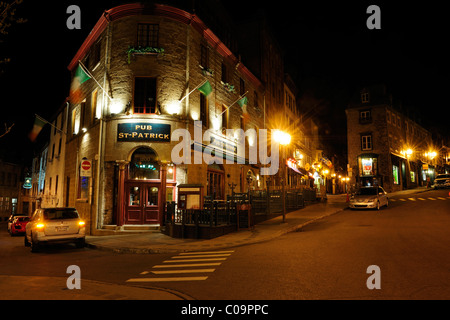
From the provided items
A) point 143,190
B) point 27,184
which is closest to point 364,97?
point 143,190

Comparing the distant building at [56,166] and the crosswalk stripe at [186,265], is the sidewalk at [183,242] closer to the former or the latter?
the crosswalk stripe at [186,265]

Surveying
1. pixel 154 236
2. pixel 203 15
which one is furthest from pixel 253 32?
pixel 154 236

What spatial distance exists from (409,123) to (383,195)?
3483 cm

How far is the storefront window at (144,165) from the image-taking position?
17.6 m

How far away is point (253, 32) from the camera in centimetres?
3130

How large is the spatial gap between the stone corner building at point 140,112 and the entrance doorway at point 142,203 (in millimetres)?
52

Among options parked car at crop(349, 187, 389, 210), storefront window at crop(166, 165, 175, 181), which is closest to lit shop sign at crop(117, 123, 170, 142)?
storefront window at crop(166, 165, 175, 181)

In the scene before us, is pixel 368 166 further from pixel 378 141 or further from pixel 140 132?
pixel 140 132

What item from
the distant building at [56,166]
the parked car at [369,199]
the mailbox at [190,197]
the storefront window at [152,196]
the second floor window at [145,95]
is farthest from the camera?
the distant building at [56,166]

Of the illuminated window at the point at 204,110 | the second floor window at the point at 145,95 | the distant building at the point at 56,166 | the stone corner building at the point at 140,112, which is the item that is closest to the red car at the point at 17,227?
the distant building at the point at 56,166

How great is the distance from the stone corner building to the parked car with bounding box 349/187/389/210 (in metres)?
10.5

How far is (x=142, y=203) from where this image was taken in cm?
1734

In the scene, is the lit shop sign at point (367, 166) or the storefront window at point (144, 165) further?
the lit shop sign at point (367, 166)
